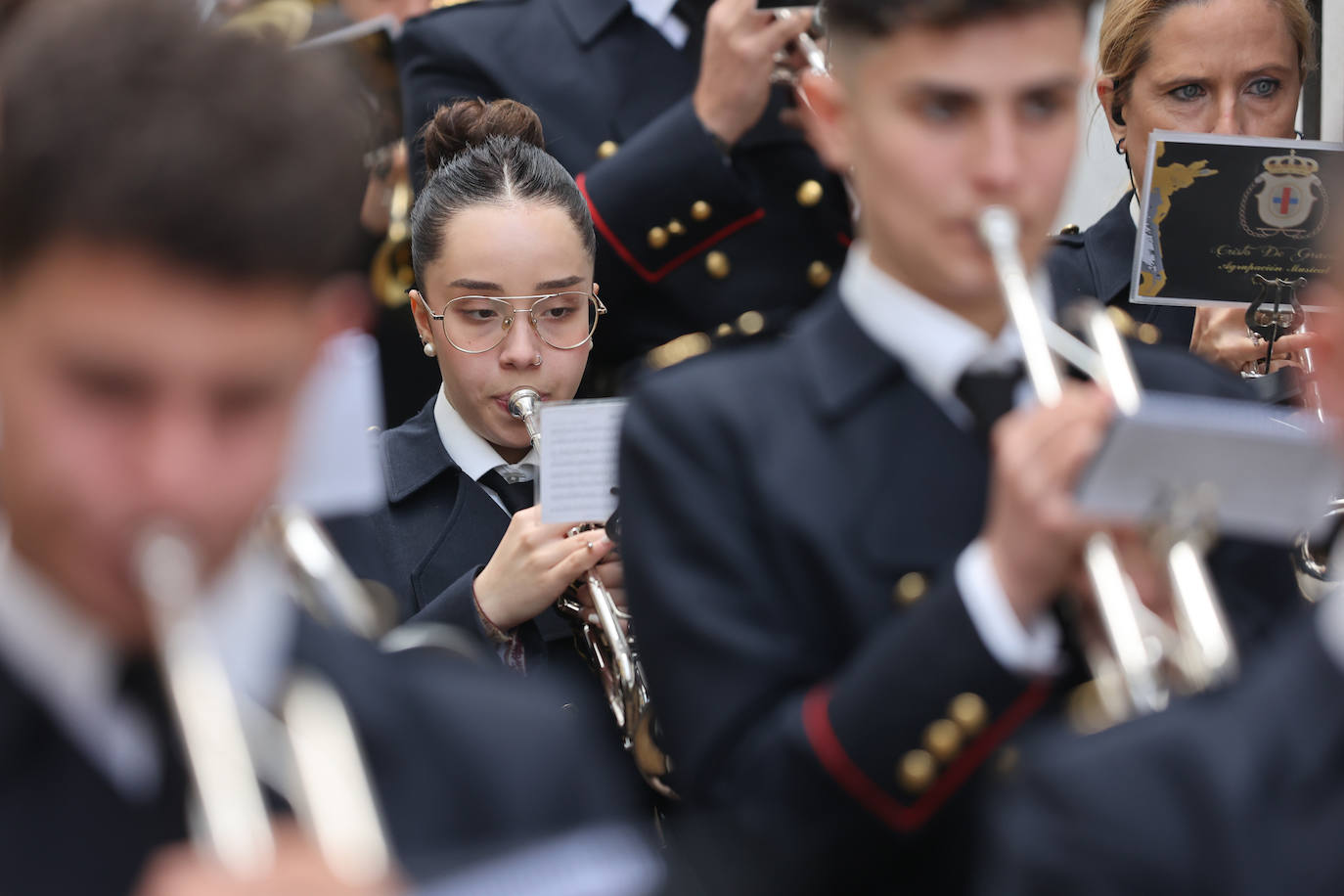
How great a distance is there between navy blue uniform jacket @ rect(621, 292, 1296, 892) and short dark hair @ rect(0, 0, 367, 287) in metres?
0.61

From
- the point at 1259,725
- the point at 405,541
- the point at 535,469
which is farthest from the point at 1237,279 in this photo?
the point at 1259,725

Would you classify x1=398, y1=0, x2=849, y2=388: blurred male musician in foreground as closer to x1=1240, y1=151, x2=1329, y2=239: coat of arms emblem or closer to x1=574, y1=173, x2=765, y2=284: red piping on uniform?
x1=574, y1=173, x2=765, y2=284: red piping on uniform

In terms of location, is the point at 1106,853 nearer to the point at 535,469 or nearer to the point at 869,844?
the point at 869,844

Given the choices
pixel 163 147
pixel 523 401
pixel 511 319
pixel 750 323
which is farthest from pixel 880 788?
pixel 511 319

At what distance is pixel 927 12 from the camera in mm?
1992

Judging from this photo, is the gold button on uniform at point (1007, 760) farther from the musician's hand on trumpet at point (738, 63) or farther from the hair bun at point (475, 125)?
the hair bun at point (475, 125)

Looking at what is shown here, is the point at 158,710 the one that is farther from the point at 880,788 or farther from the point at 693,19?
the point at 693,19

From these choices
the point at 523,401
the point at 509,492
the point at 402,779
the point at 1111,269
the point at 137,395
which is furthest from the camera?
the point at 1111,269

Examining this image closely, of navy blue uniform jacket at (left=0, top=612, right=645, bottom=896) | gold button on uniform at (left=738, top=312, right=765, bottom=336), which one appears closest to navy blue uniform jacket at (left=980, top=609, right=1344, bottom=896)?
navy blue uniform jacket at (left=0, top=612, right=645, bottom=896)

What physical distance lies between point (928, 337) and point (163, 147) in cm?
91

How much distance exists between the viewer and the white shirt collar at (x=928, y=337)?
204 cm

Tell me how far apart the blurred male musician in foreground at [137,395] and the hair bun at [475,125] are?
1854mm

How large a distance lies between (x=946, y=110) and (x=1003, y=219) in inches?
5.6

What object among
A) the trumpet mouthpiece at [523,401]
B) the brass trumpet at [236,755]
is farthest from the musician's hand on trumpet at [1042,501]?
the trumpet mouthpiece at [523,401]
